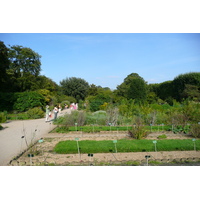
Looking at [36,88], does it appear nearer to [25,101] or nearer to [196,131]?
[25,101]

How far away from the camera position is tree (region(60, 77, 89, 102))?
25.7 meters

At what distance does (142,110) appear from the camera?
324 inches

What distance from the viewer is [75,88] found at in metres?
25.8

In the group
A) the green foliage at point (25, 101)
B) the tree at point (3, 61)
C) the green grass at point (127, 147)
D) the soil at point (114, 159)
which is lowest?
the soil at point (114, 159)

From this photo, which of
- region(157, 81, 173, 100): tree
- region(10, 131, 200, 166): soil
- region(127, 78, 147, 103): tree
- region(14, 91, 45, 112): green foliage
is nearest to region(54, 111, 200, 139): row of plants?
region(10, 131, 200, 166): soil

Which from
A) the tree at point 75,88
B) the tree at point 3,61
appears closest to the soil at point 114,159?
the tree at point 3,61

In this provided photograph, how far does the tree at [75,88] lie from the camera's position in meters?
25.7

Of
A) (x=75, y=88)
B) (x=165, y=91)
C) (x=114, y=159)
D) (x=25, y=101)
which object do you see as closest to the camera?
(x=114, y=159)

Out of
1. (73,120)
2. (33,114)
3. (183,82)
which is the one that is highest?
(183,82)

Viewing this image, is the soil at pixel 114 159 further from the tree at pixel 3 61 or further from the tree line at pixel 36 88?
the tree at pixel 3 61

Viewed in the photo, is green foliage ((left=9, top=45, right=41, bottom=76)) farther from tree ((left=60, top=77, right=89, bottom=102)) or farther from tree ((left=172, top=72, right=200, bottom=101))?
tree ((left=172, top=72, right=200, bottom=101))

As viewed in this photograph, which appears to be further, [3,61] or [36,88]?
[36,88]

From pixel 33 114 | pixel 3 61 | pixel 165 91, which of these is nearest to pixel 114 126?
pixel 33 114
